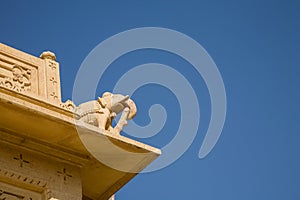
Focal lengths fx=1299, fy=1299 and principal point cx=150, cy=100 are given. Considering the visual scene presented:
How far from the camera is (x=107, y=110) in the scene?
21.1m

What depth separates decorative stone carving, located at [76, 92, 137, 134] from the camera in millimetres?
20781

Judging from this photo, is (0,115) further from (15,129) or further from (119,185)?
(119,185)

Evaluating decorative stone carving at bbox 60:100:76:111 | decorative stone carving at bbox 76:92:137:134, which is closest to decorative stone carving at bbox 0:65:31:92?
decorative stone carving at bbox 60:100:76:111

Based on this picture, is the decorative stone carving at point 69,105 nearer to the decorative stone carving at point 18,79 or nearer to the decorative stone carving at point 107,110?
the decorative stone carving at point 107,110

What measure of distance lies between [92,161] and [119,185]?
773mm

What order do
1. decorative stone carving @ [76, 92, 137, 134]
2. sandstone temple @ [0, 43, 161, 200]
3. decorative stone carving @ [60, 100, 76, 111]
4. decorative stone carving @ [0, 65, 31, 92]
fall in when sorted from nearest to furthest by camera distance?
sandstone temple @ [0, 43, 161, 200], decorative stone carving @ [0, 65, 31, 92], decorative stone carving @ [60, 100, 76, 111], decorative stone carving @ [76, 92, 137, 134]

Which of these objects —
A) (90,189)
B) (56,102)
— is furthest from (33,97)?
(90,189)

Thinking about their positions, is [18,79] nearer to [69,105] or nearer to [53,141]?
[69,105]

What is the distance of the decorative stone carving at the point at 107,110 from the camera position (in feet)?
68.2

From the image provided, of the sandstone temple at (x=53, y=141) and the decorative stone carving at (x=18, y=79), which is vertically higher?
the decorative stone carving at (x=18, y=79)

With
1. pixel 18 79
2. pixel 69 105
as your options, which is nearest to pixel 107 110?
pixel 69 105

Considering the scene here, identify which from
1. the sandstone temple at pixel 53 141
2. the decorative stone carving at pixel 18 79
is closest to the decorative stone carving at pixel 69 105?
the sandstone temple at pixel 53 141

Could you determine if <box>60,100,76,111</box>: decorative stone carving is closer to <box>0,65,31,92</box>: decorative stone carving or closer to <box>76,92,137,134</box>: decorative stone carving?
<box>76,92,137,134</box>: decorative stone carving

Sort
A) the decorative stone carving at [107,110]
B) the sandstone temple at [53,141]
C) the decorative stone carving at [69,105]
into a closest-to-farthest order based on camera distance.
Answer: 1. the sandstone temple at [53,141]
2. the decorative stone carving at [69,105]
3. the decorative stone carving at [107,110]
